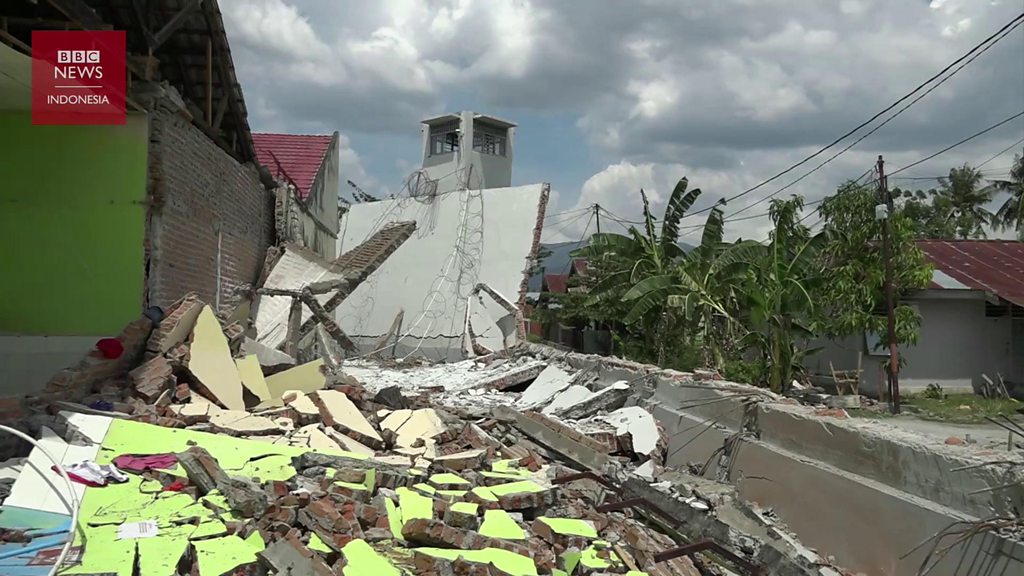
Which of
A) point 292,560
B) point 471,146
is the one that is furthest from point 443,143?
point 292,560

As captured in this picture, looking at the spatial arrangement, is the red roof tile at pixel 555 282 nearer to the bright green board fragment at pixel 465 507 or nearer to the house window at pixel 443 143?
the house window at pixel 443 143

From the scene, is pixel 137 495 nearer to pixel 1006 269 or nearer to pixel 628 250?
pixel 628 250

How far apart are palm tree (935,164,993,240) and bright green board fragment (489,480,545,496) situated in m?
35.1

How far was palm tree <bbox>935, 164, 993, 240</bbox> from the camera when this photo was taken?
110 feet

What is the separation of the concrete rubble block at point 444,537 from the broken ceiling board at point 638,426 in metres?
3.46

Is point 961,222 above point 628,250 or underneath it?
above

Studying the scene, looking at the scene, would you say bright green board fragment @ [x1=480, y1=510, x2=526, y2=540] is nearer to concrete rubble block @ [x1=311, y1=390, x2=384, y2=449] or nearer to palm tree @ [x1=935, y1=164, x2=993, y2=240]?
concrete rubble block @ [x1=311, y1=390, x2=384, y2=449]

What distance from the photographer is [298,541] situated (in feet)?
12.6

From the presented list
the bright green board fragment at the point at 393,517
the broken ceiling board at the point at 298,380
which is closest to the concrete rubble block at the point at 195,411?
the broken ceiling board at the point at 298,380

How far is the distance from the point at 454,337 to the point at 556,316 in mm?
4478

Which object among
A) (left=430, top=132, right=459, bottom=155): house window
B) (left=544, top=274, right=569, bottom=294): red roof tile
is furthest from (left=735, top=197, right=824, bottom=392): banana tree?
(left=430, top=132, right=459, bottom=155): house window

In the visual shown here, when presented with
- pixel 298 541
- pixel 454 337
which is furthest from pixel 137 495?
pixel 454 337

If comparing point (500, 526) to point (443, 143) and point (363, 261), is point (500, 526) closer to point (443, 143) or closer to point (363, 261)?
→ point (363, 261)

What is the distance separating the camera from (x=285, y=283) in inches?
495
